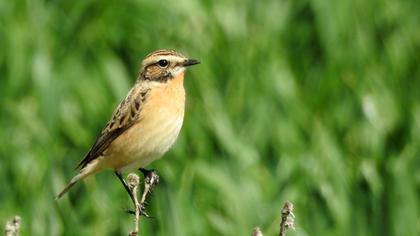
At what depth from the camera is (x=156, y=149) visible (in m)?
4.73

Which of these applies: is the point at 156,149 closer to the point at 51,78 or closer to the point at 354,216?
the point at 354,216

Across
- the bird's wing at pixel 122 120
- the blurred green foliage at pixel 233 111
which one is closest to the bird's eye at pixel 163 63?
the bird's wing at pixel 122 120

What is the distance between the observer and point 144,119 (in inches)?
A: 197

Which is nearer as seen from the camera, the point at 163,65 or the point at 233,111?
the point at 163,65

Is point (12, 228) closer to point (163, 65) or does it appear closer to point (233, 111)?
point (163, 65)

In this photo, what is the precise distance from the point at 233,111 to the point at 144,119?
2069 mm

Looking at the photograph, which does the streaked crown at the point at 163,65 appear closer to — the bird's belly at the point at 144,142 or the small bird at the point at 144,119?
the small bird at the point at 144,119

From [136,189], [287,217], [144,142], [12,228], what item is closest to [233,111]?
→ [144,142]

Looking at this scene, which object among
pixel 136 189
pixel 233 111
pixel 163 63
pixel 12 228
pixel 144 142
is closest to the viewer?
pixel 12 228

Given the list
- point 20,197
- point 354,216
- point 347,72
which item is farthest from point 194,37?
point 354,216

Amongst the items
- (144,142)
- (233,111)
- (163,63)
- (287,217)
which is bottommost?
(287,217)

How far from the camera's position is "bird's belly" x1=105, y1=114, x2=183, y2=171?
15.6 feet

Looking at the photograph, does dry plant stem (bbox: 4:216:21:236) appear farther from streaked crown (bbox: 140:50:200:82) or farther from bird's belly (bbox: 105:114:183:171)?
streaked crown (bbox: 140:50:200:82)

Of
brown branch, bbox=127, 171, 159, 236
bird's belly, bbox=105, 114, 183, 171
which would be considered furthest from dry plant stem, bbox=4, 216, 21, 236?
bird's belly, bbox=105, 114, 183, 171
